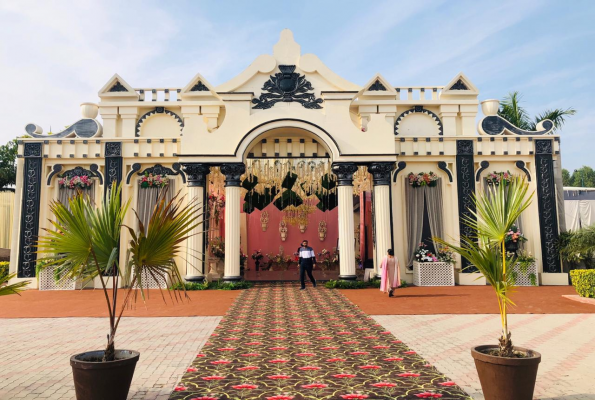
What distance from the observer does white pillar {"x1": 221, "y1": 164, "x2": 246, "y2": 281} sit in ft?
41.9

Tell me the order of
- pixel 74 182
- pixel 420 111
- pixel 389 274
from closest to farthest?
pixel 389 274, pixel 74 182, pixel 420 111

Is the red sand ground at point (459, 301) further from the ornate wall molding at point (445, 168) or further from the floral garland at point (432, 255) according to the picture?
the ornate wall molding at point (445, 168)

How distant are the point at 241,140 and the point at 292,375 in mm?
9100

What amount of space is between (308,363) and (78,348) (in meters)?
3.21

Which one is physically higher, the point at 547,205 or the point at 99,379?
the point at 547,205

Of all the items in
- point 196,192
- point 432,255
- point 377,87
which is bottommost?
point 432,255

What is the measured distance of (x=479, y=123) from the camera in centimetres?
1438

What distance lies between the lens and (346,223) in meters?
12.9

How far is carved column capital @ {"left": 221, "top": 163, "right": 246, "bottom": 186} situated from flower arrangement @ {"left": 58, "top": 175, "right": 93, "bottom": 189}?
442 cm

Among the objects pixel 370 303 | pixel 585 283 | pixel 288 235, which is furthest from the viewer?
pixel 288 235

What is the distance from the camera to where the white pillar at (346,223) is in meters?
12.9

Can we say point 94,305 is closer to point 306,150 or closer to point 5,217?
point 306,150

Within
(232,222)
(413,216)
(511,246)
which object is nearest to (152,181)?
(232,222)

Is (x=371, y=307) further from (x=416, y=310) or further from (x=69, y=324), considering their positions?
(x=69, y=324)
